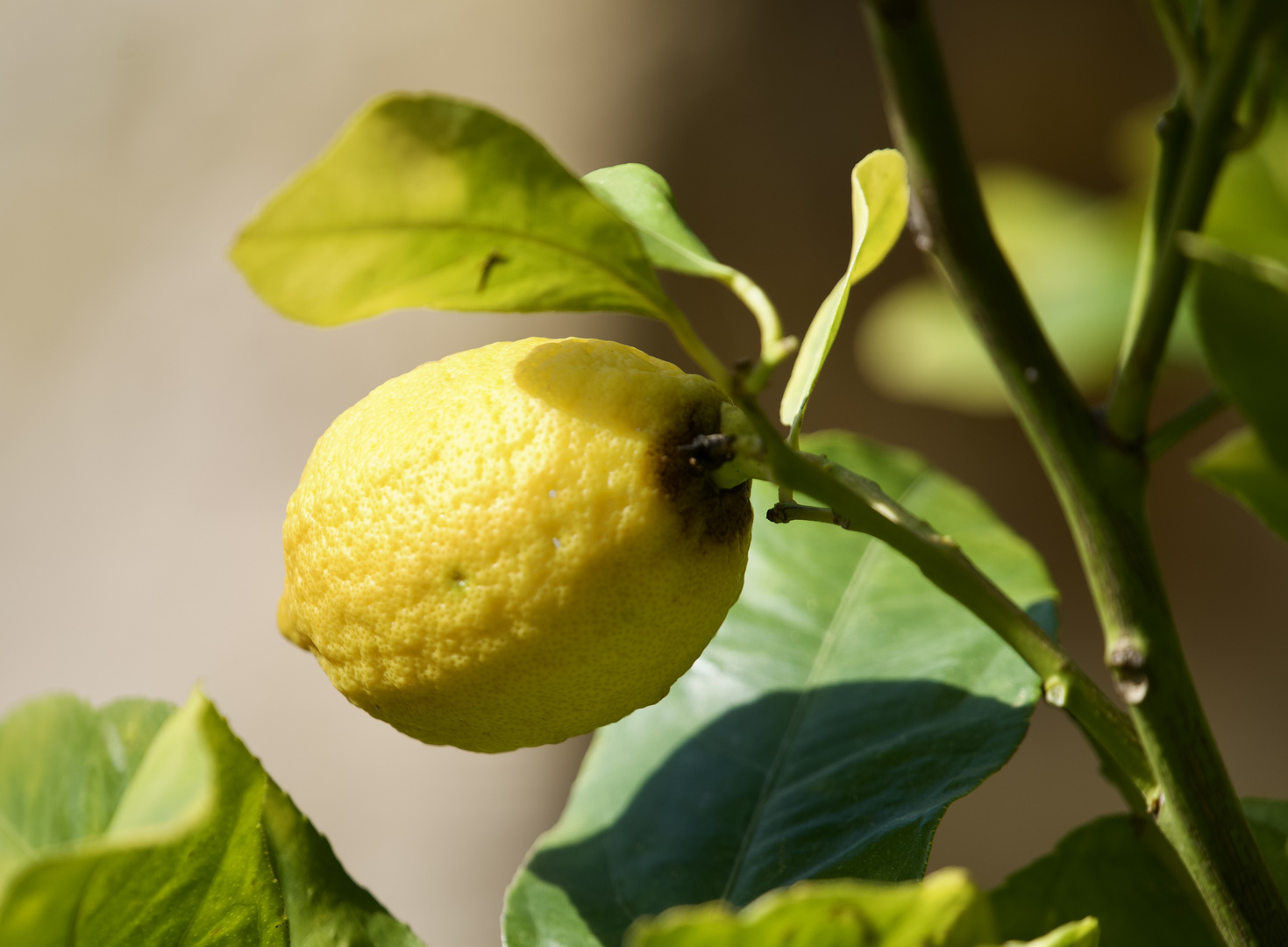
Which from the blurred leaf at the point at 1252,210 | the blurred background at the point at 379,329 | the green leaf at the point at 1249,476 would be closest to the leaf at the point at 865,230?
the green leaf at the point at 1249,476

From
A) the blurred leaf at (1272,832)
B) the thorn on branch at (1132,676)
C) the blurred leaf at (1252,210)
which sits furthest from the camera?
the blurred leaf at (1252,210)

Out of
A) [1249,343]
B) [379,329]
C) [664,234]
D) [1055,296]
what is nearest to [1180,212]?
[1249,343]

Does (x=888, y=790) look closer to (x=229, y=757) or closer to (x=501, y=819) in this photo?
(x=229, y=757)

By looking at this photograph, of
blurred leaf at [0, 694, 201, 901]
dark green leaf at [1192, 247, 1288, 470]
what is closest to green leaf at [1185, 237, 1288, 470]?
dark green leaf at [1192, 247, 1288, 470]

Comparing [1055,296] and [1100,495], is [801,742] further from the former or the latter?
[1055,296]

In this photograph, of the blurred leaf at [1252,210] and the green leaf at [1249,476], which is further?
the blurred leaf at [1252,210]

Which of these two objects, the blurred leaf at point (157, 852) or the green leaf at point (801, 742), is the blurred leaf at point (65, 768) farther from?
the green leaf at point (801, 742)
